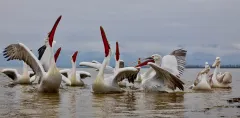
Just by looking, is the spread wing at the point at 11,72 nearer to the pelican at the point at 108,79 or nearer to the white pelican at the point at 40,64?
the white pelican at the point at 40,64

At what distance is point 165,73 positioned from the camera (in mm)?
14406

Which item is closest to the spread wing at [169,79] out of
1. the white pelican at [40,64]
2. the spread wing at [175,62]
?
the spread wing at [175,62]

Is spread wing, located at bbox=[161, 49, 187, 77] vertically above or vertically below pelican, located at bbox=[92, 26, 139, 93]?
above

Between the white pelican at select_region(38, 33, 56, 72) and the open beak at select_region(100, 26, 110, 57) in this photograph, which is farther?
the white pelican at select_region(38, 33, 56, 72)

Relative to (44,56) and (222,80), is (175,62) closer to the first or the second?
(222,80)

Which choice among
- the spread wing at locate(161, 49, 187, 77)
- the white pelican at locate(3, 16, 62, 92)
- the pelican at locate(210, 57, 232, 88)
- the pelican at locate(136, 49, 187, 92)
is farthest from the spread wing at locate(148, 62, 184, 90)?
the pelican at locate(210, 57, 232, 88)

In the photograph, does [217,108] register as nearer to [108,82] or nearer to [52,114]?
[52,114]

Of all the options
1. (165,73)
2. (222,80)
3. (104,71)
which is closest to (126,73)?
(165,73)

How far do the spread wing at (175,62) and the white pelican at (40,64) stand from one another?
454cm

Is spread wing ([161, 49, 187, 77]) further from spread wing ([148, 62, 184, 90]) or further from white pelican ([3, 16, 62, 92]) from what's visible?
white pelican ([3, 16, 62, 92])

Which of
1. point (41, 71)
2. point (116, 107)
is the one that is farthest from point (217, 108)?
point (41, 71)

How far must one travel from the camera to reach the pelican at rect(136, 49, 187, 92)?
Answer: 47.3ft

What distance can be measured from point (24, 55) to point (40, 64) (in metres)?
0.82

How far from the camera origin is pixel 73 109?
9602 mm
